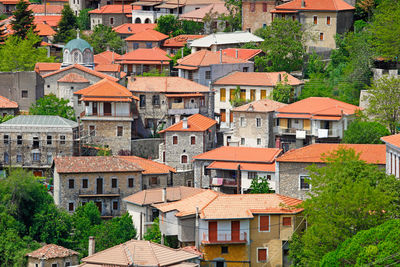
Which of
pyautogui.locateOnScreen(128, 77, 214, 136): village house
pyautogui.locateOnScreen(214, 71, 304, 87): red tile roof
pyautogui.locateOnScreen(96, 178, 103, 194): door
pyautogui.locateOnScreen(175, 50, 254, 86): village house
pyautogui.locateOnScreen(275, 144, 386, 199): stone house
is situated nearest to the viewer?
pyautogui.locateOnScreen(275, 144, 386, 199): stone house

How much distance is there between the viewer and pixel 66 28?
12838 centimetres

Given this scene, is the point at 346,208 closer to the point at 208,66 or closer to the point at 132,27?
the point at 208,66

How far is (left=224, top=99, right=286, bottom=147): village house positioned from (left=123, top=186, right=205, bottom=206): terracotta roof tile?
9004mm

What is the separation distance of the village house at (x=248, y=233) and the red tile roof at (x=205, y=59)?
27108mm

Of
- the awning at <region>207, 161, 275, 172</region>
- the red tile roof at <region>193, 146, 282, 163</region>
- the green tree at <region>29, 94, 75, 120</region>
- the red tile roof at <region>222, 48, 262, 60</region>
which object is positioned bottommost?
the awning at <region>207, 161, 275, 172</region>

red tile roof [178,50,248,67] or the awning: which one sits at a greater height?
red tile roof [178,50,248,67]

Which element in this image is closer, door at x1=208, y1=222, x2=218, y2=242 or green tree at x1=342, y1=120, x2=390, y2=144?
door at x1=208, y1=222, x2=218, y2=242

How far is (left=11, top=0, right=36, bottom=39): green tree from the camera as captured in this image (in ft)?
378

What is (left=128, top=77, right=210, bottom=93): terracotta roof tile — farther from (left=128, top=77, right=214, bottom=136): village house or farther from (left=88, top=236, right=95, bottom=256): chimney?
(left=88, top=236, right=95, bottom=256): chimney

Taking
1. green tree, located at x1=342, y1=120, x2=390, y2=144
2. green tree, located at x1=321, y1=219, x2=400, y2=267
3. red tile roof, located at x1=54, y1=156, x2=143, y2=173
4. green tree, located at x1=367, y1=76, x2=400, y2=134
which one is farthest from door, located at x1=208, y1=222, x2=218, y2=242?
green tree, located at x1=367, y1=76, x2=400, y2=134

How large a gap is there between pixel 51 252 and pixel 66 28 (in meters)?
57.6

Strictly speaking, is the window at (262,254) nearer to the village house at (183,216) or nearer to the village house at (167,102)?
the village house at (183,216)

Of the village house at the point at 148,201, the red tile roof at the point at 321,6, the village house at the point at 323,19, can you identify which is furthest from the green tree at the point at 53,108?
the red tile roof at the point at 321,6

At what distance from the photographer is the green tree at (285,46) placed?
101 meters
